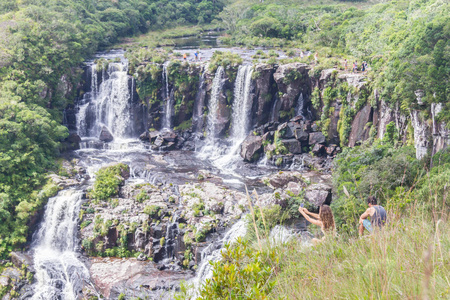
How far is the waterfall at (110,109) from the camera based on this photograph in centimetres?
2800

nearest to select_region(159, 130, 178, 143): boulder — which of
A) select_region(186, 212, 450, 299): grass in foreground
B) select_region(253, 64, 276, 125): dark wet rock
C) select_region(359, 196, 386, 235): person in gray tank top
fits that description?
select_region(253, 64, 276, 125): dark wet rock

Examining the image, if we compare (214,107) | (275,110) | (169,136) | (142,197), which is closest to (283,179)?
(142,197)

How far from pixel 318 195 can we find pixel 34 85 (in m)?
20.4

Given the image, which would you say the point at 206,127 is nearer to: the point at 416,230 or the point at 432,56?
the point at 432,56

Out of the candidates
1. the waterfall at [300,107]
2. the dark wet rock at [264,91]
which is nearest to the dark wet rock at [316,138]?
the waterfall at [300,107]

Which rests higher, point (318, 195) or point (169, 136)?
point (169, 136)

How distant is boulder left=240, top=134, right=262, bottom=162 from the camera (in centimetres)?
2306

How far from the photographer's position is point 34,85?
2394 centimetres

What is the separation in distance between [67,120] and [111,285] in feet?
57.9

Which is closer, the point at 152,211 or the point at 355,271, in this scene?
the point at 355,271

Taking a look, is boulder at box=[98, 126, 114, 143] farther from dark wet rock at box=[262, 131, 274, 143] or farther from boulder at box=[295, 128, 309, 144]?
boulder at box=[295, 128, 309, 144]

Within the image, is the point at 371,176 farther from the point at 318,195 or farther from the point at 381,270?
the point at 381,270

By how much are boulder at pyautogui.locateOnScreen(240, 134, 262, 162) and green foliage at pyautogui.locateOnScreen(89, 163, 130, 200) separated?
8.11 metres

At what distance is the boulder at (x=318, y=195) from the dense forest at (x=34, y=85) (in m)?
13.2
